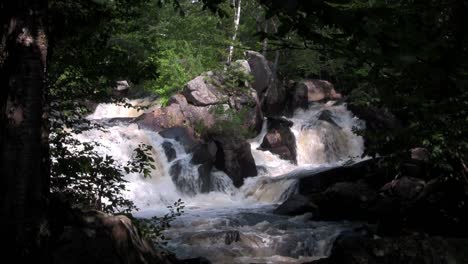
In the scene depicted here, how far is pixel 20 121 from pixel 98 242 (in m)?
2.01

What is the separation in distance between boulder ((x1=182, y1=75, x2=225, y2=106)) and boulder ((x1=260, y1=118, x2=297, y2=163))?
10.6 feet

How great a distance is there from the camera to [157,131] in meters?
21.0

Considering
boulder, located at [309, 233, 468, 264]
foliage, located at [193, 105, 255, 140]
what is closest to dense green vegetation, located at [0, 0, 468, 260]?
boulder, located at [309, 233, 468, 264]

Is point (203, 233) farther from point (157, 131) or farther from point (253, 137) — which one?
point (253, 137)

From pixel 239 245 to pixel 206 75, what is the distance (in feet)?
51.1

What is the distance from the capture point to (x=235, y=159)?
795 inches

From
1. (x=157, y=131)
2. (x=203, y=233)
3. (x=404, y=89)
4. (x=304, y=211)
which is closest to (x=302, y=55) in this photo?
(x=157, y=131)

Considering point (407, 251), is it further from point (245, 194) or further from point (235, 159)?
point (235, 159)

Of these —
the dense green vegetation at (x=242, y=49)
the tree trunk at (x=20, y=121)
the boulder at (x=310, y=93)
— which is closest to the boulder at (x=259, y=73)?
the boulder at (x=310, y=93)

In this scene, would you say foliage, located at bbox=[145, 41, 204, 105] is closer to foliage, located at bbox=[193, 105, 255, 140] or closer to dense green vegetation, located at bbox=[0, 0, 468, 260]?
foliage, located at bbox=[193, 105, 255, 140]

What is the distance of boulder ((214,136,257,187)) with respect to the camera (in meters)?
19.8

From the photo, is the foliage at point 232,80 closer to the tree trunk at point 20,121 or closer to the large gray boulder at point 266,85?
the large gray boulder at point 266,85

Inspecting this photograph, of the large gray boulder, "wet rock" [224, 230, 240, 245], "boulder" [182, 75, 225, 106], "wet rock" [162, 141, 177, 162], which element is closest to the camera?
"wet rock" [224, 230, 240, 245]

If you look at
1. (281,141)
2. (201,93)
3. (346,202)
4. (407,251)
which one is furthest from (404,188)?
(201,93)
